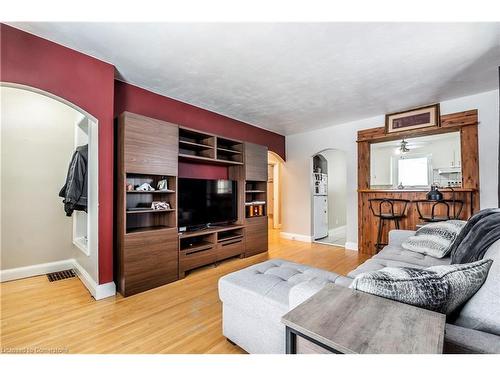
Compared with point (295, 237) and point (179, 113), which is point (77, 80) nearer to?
point (179, 113)

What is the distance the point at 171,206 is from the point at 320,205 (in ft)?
12.3

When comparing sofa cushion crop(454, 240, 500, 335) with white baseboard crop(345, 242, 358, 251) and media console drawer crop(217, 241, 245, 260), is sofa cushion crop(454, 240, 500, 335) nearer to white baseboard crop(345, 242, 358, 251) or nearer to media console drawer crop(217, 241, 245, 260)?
media console drawer crop(217, 241, 245, 260)

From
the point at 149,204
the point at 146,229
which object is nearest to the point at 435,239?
the point at 146,229

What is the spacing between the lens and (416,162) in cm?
498

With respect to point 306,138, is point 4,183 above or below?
below

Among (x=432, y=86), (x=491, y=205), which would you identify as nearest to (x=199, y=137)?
(x=432, y=86)

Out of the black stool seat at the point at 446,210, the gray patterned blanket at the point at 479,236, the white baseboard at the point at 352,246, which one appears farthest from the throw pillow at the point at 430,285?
the white baseboard at the point at 352,246

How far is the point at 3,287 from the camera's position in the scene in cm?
260

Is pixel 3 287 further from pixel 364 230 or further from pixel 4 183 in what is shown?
pixel 364 230

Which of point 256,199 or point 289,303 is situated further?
point 256,199

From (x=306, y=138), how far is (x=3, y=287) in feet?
17.5

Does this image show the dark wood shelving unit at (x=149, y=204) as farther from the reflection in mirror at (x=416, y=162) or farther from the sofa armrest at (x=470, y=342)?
the reflection in mirror at (x=416, y=162)

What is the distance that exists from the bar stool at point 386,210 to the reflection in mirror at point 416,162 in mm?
524

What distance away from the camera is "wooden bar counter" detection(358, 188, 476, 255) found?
3.38 metres
